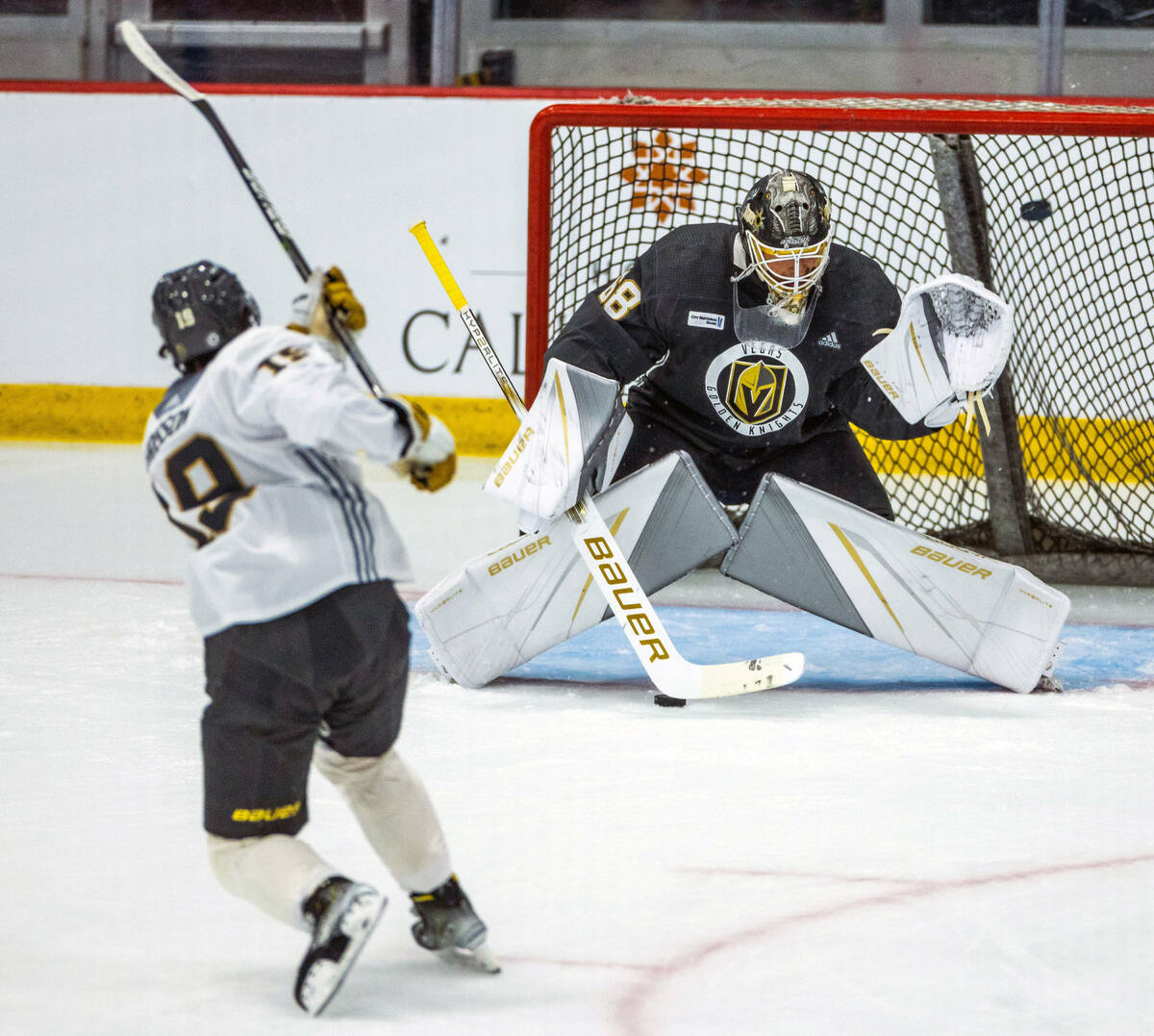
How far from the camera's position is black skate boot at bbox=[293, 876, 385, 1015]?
1538mm

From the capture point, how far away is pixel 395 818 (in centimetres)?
169

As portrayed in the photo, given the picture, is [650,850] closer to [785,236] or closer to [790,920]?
[790,920]

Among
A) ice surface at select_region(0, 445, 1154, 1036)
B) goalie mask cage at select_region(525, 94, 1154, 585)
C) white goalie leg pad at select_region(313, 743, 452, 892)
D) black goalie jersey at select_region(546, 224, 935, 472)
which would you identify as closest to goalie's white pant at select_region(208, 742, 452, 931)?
white goalie leg pad at select_region(313, 743, 452, 892)

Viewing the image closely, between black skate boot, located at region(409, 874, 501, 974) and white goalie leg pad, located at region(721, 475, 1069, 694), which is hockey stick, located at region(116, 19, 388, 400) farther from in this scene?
white goalie leg pad, located at region(721, 475, 1069, 694)

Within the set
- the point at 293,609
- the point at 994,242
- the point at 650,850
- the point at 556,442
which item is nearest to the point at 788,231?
the point at 556,442

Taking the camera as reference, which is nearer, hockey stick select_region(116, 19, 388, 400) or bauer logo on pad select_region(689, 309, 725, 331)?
hockey stick select_region(116, 19, 388, 400)

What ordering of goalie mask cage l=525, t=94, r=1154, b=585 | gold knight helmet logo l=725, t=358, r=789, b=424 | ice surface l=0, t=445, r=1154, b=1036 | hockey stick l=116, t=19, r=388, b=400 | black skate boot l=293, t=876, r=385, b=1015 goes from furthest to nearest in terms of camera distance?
goalie mask cage l=525, t=94, r=1154, b=585 < gold knight helmet logo l=725, t=358, r=789, b=424 < hockey stick l=116, t=19, r=388, b=400 < ice surface l=0, t=445, r=1154, b=1036 < black skate boot l=293, t=876, r=385, b=1015

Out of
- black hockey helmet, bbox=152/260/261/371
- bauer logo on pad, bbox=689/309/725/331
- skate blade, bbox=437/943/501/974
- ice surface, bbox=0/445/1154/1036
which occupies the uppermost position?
black hockey helmet, bbox=152/260/261/371

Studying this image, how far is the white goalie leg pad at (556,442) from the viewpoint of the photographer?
2934 millimetres

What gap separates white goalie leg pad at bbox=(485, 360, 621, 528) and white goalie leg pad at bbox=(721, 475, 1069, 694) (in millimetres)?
356

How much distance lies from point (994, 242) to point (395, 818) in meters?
3.33

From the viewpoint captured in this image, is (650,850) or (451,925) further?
(650,850)

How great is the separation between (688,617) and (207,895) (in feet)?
6.43

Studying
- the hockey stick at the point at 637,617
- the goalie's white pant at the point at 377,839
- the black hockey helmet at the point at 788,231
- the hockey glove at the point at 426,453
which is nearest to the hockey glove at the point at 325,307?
the hockey glove at the point at 426,453
